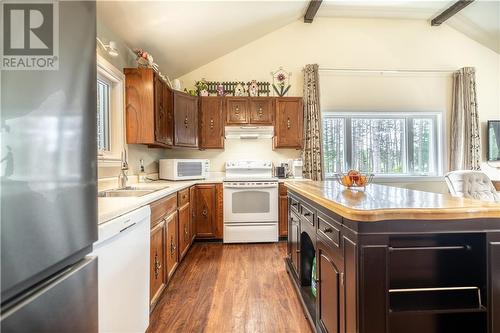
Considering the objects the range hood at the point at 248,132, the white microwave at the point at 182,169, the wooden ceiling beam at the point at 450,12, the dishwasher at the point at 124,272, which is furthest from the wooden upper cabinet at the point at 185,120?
the wooden ceiling beam at the point at 450,12

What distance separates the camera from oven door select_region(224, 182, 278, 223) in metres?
3.48

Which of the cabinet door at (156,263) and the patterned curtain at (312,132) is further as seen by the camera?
the patterned curtain at (312,132)

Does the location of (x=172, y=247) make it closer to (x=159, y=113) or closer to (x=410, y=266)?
(x=159, y=113)

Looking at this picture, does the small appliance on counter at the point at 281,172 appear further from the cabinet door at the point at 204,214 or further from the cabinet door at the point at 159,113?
the cabinet door at the point at 159,113

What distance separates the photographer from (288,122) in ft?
12.9

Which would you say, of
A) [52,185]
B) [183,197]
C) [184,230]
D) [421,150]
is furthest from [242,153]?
[52,185]

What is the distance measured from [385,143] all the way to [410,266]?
12.0ft

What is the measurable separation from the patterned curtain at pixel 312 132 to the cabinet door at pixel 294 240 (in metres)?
1.67

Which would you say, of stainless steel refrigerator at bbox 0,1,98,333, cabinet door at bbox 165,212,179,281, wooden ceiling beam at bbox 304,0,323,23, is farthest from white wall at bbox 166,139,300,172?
stainless steel refrigerator at bbox 0,1,98,333

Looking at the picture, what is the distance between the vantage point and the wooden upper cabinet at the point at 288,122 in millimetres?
3896

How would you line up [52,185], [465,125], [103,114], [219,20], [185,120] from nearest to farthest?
[52,185]
[103,114]
[219,20]
[185,120]
[465,125]

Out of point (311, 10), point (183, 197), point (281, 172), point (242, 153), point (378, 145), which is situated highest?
point (311, 10)

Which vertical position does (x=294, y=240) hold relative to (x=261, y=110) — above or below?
below

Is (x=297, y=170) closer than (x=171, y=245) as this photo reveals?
No
